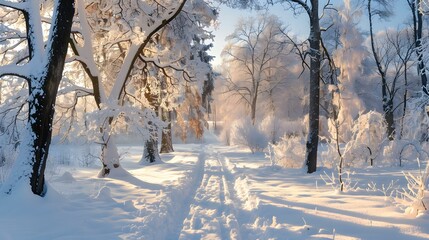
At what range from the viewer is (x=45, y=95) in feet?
18.1

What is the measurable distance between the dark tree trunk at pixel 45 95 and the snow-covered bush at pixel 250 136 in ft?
50.0

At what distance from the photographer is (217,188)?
8453 mm

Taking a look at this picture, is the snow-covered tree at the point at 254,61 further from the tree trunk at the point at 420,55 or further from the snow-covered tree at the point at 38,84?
the snow-covered tree at the point at 38,84

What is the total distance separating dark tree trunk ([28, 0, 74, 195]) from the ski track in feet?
8.73

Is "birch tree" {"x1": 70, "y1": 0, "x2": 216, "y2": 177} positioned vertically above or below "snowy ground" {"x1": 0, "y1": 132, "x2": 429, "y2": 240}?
above

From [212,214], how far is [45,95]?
3554mm

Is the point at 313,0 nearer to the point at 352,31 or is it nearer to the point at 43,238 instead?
the point at 43,238

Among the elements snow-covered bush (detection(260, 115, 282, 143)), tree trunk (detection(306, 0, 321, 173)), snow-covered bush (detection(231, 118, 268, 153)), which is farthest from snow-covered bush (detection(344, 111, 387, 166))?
snow-covered bush (detection(260, 115, 282, 143))

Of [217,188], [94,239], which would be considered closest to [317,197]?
[217,188]

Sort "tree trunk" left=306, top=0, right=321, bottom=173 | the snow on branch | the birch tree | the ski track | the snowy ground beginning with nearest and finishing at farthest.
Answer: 1. the snowy ground
2. the ski track
3. the snow on branch
4. the birch tree
5. "tree trunk" left=306, top=0, right=321, bottom=173

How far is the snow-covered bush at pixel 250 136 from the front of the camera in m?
20.0

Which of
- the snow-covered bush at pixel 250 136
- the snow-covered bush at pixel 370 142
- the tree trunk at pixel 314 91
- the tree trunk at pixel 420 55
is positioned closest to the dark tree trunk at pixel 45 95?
the tree trunk at pixel 420 55

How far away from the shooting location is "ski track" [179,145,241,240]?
4.80 meters

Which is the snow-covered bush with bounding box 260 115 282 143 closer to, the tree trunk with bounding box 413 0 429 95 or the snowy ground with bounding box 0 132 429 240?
the tree trunk with bounding box 413 0 429 95
